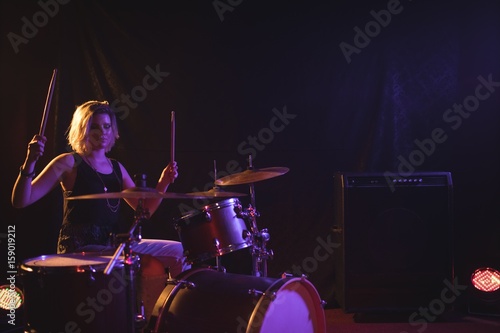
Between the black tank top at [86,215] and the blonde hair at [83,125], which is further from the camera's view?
the blonde hair at [83,125]

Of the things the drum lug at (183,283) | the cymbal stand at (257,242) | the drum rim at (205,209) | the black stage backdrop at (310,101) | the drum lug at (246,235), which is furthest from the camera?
the black stage backdrop at (310,101)

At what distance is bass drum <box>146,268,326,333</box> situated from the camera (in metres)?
2.54

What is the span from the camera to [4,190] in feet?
12.8

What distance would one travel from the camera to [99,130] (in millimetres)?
3221

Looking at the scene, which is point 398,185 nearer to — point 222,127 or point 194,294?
point 222,127

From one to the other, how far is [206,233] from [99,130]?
90cm

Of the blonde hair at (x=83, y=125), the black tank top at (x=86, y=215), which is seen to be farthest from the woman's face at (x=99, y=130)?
the black tank top at (x=86, y=215)

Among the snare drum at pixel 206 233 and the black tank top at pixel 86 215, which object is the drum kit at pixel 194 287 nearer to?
the snare drum at pixel 206 233

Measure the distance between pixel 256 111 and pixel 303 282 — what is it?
1731 mm

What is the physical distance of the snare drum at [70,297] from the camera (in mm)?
2277

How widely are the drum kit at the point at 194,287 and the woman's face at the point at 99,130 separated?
695 mm

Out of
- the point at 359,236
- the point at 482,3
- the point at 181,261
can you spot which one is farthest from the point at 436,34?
the point at 181,261

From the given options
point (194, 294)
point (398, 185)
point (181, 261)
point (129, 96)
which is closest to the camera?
point (194, 294)

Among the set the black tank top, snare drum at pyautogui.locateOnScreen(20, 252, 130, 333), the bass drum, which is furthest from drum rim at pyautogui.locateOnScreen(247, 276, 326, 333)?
the black tank top
